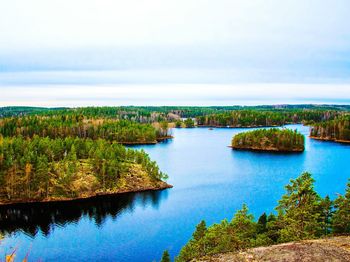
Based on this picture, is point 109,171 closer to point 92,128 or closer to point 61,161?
point 61,161

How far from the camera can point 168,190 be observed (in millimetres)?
73438

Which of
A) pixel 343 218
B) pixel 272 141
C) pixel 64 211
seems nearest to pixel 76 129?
pixel 272 141

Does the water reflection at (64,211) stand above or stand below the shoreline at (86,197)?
below

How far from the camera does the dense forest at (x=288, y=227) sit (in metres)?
29.5

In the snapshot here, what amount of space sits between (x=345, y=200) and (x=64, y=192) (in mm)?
50118

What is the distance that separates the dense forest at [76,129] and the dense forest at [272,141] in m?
39.2

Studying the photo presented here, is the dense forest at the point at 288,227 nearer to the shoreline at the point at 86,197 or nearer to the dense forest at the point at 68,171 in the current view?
the shoreline at the point at 86,197

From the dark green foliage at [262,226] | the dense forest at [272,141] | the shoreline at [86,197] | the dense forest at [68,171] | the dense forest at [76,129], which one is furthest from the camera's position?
the dense forest at [76,129]

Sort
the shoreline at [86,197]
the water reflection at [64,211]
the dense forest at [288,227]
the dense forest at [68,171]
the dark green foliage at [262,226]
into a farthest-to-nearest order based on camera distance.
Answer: the dense forest at [68,171], the shoreline at [86,197], the water reflection at [64,211], the dark green foliage at [262,226], the dense forest at [288,227]

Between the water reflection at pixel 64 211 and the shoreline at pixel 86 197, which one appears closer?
the water reflection at pixel 64 211

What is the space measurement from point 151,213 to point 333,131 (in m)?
135

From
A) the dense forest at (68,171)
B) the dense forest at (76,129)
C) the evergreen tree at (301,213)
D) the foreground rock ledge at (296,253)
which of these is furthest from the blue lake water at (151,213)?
the dense forest at (76,129)

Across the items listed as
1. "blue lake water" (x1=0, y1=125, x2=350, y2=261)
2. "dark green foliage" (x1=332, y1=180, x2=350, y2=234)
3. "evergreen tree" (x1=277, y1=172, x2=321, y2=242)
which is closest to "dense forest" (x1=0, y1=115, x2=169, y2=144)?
"blue lake water" (x1=0, y1=125, x2=350, y2=261)

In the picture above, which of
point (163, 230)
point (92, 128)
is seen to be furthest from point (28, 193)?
point (92, 128)
